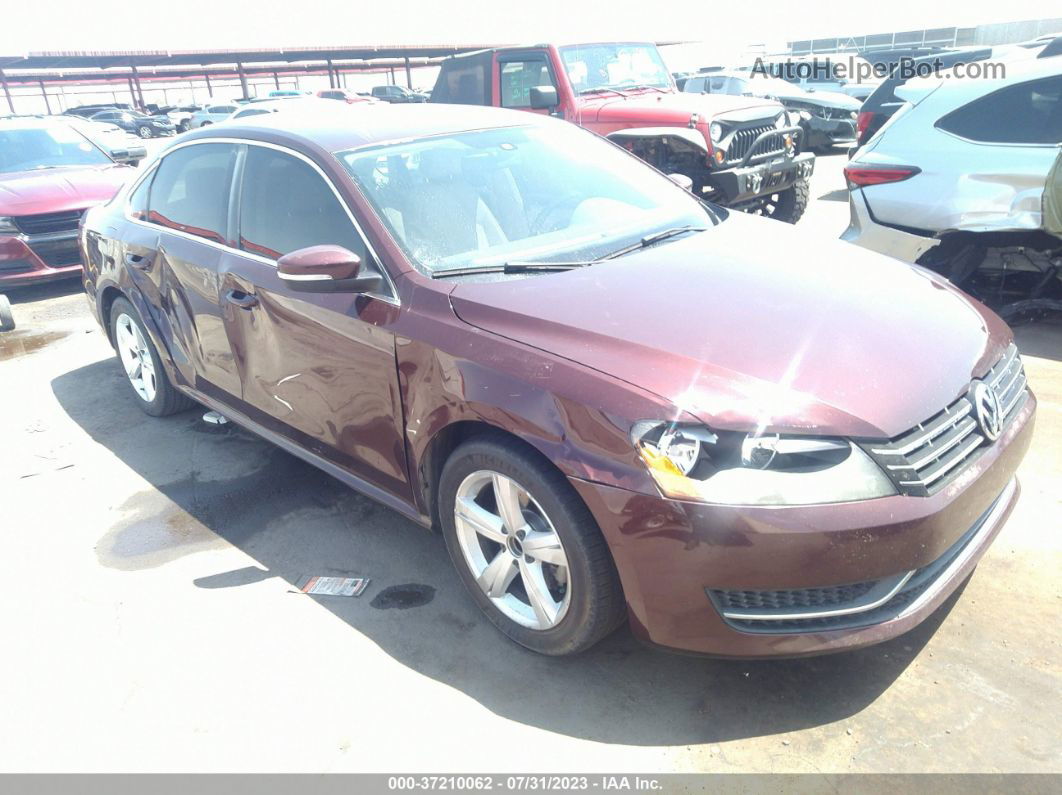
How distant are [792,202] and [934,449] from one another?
6.81 metres

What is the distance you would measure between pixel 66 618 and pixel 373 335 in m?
1.63

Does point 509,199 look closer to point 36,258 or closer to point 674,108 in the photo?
point 674,108

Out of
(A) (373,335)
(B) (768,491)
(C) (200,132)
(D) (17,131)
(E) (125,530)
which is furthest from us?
(D) (17,131)

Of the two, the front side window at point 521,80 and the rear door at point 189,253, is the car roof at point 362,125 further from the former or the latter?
the front side window at point 521,80

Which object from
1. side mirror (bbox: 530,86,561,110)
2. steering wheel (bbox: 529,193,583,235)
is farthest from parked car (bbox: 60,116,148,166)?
steering wheel (bbox: 529,193,583,235)

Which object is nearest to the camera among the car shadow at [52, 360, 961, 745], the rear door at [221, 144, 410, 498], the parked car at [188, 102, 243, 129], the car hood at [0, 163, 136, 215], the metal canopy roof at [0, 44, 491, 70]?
the car shadow at [52, 360, 961, 745]

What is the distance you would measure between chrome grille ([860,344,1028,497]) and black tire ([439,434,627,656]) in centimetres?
81

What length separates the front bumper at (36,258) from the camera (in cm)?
767

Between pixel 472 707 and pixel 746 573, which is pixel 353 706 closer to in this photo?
pixel 472 707

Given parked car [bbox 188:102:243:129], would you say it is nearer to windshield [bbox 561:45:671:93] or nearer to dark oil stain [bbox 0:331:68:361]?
windshield [bbox 561:45:671:93]

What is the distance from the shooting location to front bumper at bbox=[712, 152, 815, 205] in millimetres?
7441

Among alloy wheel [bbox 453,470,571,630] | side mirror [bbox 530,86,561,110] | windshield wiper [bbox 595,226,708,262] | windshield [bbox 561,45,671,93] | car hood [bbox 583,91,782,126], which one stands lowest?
alloy wheel [bbox 453,470,571,630]

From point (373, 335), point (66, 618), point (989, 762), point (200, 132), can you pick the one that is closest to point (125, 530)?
point (66, 618)

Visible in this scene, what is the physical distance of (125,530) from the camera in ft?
12.6
